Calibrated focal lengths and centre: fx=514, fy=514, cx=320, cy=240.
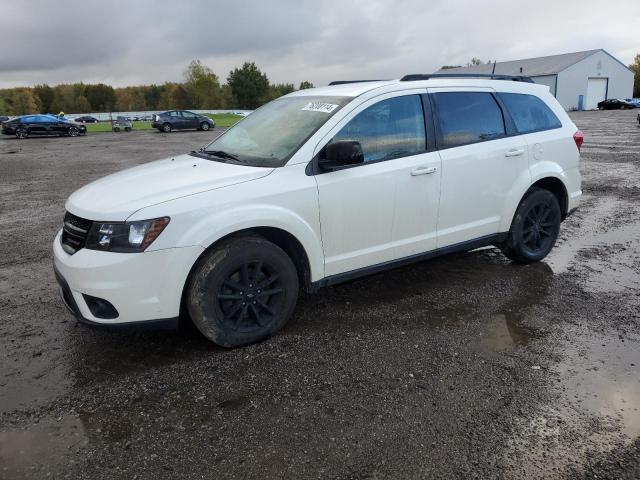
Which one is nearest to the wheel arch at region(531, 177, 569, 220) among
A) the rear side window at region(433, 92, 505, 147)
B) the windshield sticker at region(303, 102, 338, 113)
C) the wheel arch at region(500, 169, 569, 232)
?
the wheel arch at region(500, 169, 569, 232)

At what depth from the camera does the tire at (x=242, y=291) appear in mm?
3500

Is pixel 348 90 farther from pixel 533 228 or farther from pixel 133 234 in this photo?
pixel 533 228

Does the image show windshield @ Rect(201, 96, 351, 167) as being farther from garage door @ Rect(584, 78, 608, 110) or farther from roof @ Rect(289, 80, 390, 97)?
garage door @ Rect(584, 78, 608, 110)

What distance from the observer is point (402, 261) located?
4.42 meters

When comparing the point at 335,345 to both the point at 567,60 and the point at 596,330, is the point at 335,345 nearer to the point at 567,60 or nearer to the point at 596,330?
the point at 596,330

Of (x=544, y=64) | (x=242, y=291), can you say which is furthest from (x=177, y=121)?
(x=544, y=64)

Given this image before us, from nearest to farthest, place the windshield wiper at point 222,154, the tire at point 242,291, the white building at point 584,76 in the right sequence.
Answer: the tire at point 242,291 → the windshield wiper at point 222,154 → the white building at point 584,76

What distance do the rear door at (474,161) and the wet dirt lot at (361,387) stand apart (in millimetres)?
660

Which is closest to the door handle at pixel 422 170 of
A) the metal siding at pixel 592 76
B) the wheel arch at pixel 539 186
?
the wheel arch at pixel 539 186

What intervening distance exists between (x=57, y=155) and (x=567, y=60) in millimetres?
67193

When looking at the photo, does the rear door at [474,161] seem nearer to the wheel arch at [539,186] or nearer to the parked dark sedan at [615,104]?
the wheel arch at [539,186]

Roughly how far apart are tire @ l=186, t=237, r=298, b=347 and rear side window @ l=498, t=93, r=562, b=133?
2.87 metres

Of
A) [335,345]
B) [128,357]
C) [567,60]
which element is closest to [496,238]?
[335,345]

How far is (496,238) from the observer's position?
16.7 ft
